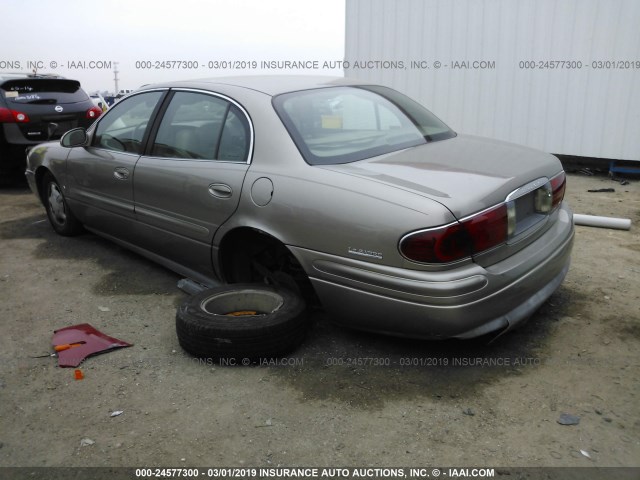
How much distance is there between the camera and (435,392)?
2979 mm

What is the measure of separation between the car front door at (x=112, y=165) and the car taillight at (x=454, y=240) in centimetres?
244

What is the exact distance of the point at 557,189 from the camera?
351 cm

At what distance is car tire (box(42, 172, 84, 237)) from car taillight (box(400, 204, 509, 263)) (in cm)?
383

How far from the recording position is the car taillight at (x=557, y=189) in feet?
11.3

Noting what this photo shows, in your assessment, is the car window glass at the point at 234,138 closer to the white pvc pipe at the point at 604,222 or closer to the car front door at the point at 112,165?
the car front door at the point at 112,165

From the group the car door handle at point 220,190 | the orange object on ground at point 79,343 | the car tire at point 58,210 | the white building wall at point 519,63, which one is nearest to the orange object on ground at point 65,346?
the orange object on ground at point 79,343

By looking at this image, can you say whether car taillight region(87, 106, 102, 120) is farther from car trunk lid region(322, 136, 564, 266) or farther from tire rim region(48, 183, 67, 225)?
car trunk lid region(322, 136, 564, 266)

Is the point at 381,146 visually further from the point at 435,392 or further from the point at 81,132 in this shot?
the point at 81,132

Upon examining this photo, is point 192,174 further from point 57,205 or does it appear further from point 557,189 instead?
point 57,205

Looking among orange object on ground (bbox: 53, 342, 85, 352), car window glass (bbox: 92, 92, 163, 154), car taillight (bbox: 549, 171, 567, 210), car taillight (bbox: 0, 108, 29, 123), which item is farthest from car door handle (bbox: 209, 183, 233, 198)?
car taillight (bbox: 0, 108, 29, 123)

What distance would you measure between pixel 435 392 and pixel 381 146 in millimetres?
1465

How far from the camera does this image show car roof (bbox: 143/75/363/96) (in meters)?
3.79

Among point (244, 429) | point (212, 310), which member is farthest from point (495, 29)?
point (244, 429)

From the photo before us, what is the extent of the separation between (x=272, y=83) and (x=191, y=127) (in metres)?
0.63
